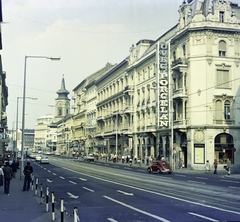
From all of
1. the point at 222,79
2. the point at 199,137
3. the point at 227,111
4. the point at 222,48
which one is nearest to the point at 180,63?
the point at 222,48

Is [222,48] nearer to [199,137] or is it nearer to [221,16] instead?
[221,16]

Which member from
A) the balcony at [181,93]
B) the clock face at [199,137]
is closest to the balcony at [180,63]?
the balcony at [181,93]

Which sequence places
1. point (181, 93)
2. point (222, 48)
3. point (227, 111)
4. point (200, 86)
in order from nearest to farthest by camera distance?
point (200, 86) → point (227, 111) → point (222, 48) → point (181, 93)

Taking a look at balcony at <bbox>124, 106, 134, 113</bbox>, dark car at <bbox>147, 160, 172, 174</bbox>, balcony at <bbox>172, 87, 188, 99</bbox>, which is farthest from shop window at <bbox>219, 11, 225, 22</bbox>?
balcony at <bbox>124, 106, 134, 113</bbox>

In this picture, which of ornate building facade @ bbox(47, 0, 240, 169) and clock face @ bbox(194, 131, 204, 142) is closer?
clock face @ bbox(194, 131, 204, 142)

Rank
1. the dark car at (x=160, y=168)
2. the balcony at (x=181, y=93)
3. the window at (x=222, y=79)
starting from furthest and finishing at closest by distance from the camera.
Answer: the balcony at (x=181, y=93), the window at (x=222, y=79), the dark car at (x=160, y=168)

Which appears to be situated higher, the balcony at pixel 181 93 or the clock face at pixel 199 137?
the balcony at pixel 181 93

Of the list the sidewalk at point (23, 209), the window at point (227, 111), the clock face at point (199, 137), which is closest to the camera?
the sidewalk at point (23, 209)

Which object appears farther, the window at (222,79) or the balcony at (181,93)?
the balcony at (181,93)

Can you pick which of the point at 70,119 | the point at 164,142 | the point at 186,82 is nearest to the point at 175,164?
the point at 164,142

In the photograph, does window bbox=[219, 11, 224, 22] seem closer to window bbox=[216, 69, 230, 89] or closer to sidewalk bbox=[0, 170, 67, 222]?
window bbox=[216, 69, 230, 89]

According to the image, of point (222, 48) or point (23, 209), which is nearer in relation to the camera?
point (23, 209)

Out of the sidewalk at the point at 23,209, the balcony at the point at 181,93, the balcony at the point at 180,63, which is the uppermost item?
the balcony at the point at 180,63

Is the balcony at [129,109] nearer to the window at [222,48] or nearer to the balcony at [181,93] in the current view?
the balcony at [181,93]
